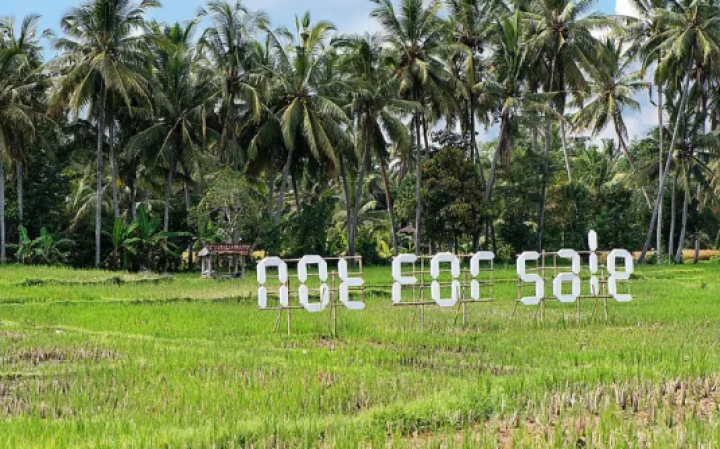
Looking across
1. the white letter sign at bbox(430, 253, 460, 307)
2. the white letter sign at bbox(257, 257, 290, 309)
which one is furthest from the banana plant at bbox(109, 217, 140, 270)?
the white letter sign at bbox(430, 253, 460, 307)

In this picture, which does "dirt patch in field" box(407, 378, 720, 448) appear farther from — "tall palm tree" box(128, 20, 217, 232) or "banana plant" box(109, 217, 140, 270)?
"tall palm tree" box(128, 20, 217, 232)

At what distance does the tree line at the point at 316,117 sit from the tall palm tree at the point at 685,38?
80 millimetres

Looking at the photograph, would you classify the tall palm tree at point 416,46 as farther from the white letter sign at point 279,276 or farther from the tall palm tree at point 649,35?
the white letter sign at point 279,276

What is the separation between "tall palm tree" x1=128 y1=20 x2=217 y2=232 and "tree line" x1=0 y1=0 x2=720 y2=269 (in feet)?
0.24

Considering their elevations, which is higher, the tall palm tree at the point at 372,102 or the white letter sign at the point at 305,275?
the tall palm tree at the point at 372,102

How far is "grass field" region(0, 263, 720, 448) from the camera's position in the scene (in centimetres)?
454

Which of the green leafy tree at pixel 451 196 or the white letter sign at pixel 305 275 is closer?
the white letter sign at pixel 305 275

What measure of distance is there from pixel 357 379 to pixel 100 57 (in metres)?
18.0

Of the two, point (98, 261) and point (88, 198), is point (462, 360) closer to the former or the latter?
point (98, 261)

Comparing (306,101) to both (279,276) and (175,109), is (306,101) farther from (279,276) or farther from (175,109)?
(279,276)

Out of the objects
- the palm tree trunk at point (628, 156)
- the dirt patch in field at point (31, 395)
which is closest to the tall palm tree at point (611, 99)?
the palm tree trunk at point (628, 156)

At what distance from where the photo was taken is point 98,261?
22.6 meters

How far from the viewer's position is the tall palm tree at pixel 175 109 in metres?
23.9

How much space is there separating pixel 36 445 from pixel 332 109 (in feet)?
66.5
